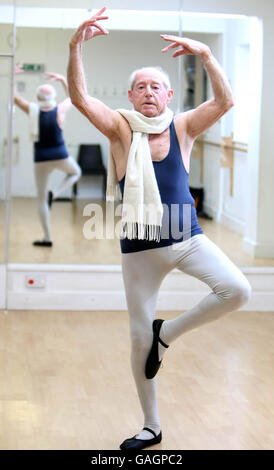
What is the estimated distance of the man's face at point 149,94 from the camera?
10.3 ft

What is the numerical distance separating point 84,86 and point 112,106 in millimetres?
2787

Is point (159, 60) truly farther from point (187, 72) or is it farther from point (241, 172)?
point (241, 172)

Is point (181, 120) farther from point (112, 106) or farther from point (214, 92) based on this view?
point (112, 106)

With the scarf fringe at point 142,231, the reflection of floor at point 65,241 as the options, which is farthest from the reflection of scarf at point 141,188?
the reflection of floor at point 65,241

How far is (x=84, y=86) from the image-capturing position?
3.07 metres

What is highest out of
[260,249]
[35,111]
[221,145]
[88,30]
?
[88,30]

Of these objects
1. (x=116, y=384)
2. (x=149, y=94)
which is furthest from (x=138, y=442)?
(x=149, y=94)

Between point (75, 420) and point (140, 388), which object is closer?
point (140, 388)

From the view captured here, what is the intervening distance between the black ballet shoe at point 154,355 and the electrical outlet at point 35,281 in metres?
2.71

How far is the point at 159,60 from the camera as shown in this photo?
5781 millimetres

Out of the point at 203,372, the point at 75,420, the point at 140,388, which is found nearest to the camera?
the point at 140,388

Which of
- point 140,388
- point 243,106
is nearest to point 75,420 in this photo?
point 140,388

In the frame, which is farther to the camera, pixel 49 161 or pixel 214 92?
pixel 49 161

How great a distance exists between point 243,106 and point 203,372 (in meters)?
2.34
